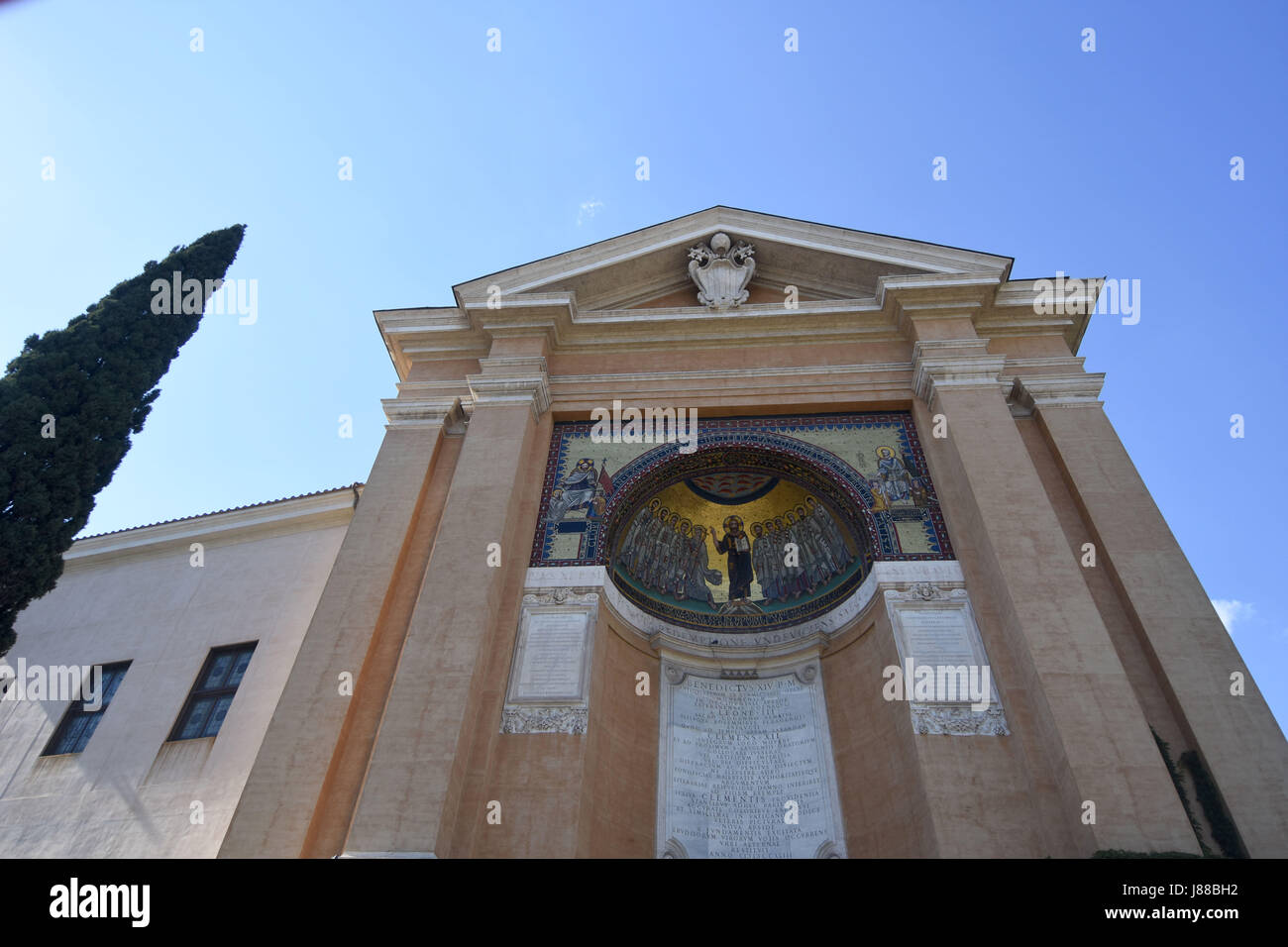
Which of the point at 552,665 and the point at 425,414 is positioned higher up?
the point at 425,414

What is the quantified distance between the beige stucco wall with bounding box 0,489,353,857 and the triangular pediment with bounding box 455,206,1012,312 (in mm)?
4071

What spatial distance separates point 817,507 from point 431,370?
5.53m

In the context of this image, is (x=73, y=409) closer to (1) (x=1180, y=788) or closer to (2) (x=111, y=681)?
(2) (x=111, y=681)

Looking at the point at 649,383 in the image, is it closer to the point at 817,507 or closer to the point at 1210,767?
the point at 817,507

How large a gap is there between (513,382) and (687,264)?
3494 mm

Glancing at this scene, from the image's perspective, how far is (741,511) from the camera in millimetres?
11141

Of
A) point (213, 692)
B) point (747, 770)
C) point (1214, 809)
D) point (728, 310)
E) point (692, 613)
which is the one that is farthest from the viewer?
point (728, 310)

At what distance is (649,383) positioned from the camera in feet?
37.0

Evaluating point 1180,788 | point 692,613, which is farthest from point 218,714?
point 1180,788

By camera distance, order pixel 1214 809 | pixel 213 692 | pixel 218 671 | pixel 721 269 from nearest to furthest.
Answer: pixel 1214 809 → pixel 213 692 → pixel 218 671 → pixel 721 269

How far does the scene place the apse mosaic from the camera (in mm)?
9727

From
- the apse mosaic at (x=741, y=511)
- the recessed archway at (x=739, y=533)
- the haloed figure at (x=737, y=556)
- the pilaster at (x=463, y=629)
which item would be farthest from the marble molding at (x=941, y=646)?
the pilaster at (x=463, y=629)

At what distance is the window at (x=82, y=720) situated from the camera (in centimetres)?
1027

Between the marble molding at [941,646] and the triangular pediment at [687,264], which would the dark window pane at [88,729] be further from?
the marble molding at [941,646]
